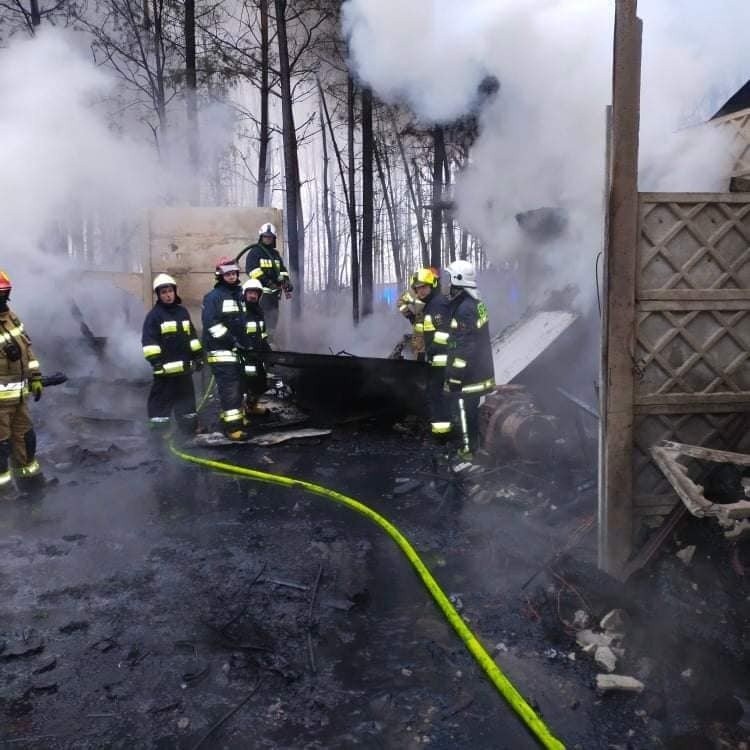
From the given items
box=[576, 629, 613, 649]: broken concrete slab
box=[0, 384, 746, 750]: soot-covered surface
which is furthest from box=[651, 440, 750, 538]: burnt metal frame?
box=[576, 629, 613, 649]: broken concrete slab

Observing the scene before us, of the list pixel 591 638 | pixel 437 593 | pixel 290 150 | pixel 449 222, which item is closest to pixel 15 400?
pixel 437 593

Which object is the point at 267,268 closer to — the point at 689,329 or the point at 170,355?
the point at 170,355

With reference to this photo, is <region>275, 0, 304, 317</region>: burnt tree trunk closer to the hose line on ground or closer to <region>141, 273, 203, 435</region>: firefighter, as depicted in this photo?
<region>141, 273, 203, 435</region>: firefighter

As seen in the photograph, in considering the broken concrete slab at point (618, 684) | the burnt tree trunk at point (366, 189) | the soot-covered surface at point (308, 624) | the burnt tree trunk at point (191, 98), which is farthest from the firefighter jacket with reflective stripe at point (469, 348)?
the burnt tree trunk at point (191, 98)

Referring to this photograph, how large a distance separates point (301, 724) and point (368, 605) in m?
1.07

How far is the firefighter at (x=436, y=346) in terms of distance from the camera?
6.60 metres

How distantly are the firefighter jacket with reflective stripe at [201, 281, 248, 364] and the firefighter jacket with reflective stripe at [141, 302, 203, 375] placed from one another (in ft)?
0.70

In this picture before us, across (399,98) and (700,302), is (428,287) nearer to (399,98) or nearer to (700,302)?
(700,302)

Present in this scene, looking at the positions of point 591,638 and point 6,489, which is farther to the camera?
point 6,489

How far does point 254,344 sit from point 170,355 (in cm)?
125

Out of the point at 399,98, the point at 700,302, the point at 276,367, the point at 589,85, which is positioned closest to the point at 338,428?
the point at 276,367

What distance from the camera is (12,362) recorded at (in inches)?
217

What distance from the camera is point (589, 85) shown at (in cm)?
1029

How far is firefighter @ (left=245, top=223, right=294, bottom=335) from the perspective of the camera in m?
9.74
